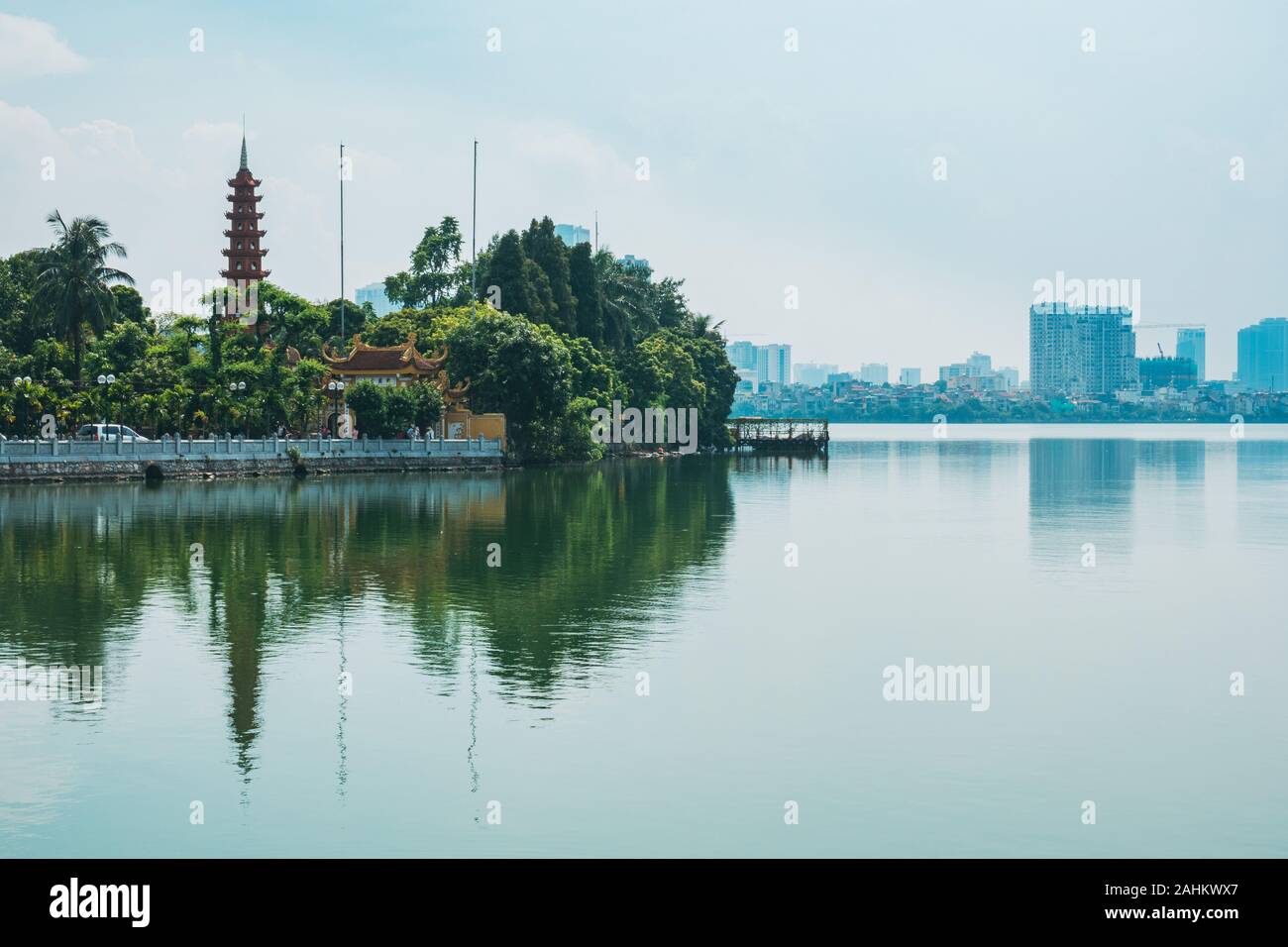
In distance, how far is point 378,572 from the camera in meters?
30.8

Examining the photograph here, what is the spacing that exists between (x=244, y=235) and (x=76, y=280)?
34918 mm

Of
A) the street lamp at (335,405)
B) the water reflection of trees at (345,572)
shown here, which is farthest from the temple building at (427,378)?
the water reflection of trees at (345,572)

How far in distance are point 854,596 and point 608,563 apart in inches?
275

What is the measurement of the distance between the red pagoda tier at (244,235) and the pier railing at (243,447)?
35585mm

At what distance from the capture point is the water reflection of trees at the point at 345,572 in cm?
2167

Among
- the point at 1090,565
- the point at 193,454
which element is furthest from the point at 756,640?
the point at 193,454

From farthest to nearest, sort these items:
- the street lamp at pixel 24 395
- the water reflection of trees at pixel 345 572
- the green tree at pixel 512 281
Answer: the green tree at pixel 512 281
the street lamp at pixel 24 395
the water reflection of trees at pixel 345 572

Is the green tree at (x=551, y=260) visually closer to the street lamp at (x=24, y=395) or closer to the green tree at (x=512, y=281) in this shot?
the green tree at (x=512, y=281)

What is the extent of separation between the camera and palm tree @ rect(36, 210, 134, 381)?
7350 cm

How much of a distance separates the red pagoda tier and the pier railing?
3559cm

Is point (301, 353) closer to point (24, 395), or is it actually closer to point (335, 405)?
point (335, 405)

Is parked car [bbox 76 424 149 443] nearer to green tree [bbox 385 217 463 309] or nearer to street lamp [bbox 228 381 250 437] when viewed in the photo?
street lamp [bbox 228 381 250 437]

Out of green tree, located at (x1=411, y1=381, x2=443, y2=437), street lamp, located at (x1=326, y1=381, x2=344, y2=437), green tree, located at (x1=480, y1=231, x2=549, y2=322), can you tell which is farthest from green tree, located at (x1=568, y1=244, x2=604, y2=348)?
street lamp, located at (x1=326, y1=381, x2=344, y2=437)
